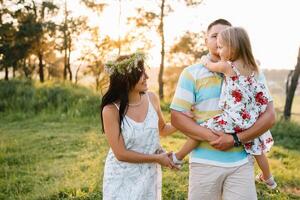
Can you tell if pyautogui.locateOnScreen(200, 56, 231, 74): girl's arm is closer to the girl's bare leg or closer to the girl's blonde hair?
the girl's blonde hair

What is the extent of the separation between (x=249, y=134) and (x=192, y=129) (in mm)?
381

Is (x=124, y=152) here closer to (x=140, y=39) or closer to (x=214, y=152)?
(x=214, y=152)

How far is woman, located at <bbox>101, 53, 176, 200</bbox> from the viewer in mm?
3412

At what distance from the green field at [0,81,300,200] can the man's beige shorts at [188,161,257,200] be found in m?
2.72

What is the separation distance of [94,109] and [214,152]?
12.1 metres

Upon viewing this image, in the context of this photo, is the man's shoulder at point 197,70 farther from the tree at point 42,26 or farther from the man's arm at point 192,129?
the tree at point 42,26

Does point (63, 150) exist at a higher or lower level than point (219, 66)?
lower

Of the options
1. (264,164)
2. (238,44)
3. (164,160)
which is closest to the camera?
(238,44)

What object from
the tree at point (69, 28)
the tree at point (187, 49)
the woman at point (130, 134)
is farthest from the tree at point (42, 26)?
the woman at point (130, 134)

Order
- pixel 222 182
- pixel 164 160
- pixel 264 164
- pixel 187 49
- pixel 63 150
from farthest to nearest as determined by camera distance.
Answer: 1. pixel 187 49
2. pixel 63 150
3. pixel 264 164
4. pixel 164 160
5. pixel 222 182

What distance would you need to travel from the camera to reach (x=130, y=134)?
11.3 feet

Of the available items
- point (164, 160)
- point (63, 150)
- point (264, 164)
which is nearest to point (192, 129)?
point (164, 160)

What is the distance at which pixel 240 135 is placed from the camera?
3336 mm

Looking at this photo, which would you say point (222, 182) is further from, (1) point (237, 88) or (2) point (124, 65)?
(2) point (124, 65)
